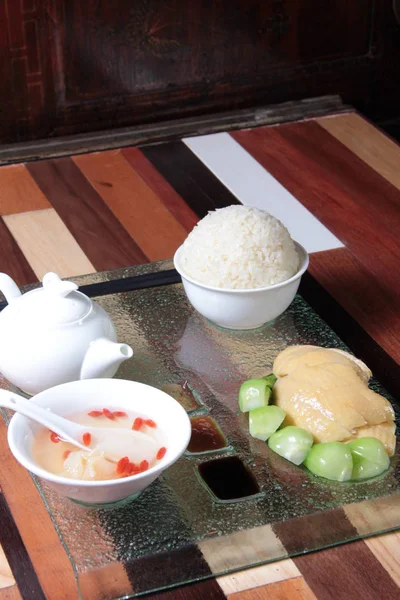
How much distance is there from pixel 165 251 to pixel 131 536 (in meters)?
0.88

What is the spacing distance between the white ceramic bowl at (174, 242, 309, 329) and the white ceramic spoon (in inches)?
12.7

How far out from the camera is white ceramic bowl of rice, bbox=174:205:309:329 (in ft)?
4.37

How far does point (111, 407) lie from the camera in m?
1.13

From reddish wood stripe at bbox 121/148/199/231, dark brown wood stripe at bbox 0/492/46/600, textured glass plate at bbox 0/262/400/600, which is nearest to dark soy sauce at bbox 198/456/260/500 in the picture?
textured glass plate at bbox 0/262/400/600

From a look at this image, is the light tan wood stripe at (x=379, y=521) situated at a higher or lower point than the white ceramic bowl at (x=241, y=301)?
lower

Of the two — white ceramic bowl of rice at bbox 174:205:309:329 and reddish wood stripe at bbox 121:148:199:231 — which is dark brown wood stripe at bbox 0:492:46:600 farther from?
reddish wood stripe at bbox 121:148:199:231

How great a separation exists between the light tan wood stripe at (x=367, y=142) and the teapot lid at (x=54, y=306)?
1.05m

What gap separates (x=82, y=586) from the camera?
3.20ft

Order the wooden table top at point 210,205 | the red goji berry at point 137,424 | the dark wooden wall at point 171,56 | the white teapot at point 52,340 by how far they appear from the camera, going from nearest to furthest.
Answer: the red goji berry at point 137,424
the white teapot at point 52,340
the wooden table top at point 210,205
the dark wooden wall at point 171,56

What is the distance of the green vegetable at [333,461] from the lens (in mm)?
1081

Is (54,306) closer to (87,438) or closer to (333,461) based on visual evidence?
(87,438)

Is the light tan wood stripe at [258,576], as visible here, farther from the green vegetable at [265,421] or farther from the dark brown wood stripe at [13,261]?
the dark brown wood stripe at [13,261]

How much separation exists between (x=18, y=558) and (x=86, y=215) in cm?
99

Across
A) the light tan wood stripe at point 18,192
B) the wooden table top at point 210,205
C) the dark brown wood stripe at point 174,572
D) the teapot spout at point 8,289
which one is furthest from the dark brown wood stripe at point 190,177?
the dark brown wood stripe at point 174,572
